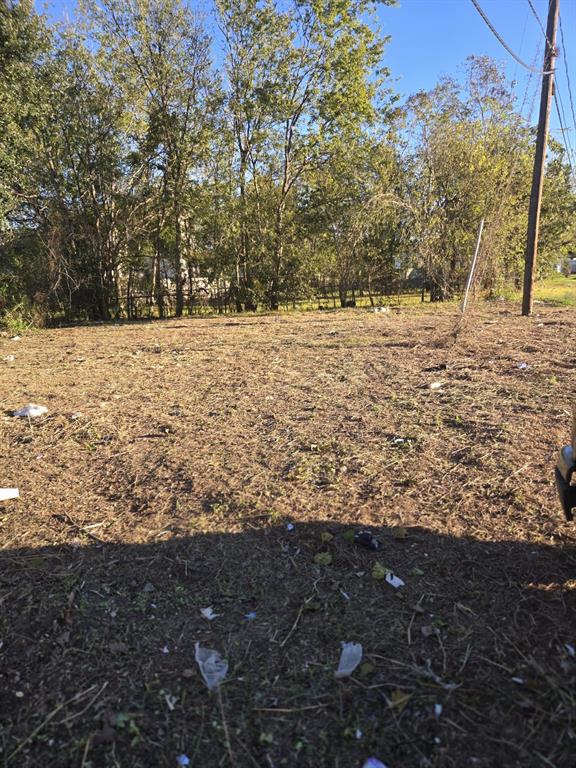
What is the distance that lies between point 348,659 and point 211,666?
0.51 meters

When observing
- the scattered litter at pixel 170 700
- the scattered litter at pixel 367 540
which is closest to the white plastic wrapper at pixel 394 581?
the scattered litter at pixel 367 540

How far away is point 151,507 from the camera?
295cm

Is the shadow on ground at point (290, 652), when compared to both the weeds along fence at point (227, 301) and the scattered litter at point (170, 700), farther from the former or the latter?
the weeds along fence at point (227, 301)

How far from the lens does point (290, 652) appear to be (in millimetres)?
1871

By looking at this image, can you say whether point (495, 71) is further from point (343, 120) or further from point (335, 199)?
point (335, 199)

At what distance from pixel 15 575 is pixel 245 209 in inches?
556

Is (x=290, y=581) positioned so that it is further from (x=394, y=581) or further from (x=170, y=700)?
(x=170, y=700)

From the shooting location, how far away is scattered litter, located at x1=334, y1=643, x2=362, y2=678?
69.5 inches

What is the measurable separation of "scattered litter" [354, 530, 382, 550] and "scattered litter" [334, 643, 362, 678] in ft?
2.08

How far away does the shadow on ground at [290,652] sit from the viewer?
4.98 feet

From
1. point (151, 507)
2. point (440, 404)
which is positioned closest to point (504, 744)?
point (151, 507)

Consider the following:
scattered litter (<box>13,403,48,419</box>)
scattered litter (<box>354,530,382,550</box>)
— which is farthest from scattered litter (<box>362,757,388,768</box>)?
scattered litter (<box>13,403,48,419</box>)

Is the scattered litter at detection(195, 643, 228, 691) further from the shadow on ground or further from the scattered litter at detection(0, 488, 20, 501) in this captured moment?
the scattered litter at detection(0, 488, 20, 501)

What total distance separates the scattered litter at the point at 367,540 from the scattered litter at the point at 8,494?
2174mm
